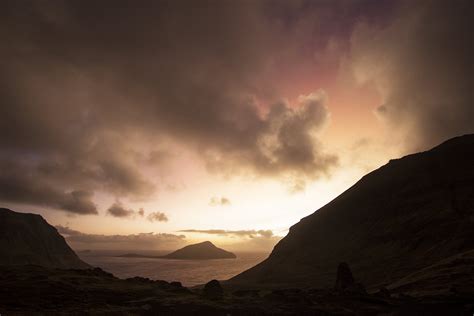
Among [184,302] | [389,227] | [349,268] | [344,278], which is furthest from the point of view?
[389,227]

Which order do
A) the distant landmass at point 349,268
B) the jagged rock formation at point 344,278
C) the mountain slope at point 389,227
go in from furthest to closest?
1. the mountain slope at point 389,227
2. the jagged rock formation at point 344,278
3. the distant landmass at point 349,268

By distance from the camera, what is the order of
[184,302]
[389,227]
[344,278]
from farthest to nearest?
[389,227] → [344,278] → [184,302]

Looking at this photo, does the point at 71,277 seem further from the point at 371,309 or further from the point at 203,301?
the point at 371,309

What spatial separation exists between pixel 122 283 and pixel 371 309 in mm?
32985

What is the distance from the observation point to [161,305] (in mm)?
31422

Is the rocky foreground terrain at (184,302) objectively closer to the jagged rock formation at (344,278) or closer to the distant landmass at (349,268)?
the distant landmass at (349,268)

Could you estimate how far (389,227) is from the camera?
323 feet

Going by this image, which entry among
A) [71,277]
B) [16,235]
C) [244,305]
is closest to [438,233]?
[244,305]

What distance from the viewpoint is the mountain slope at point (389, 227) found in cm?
7775

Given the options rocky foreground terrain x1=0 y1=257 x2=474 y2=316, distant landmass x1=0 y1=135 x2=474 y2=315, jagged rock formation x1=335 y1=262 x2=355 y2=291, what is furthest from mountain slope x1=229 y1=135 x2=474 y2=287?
rocky foreground terrain x1=0 y1=257 x2=474 y2=316

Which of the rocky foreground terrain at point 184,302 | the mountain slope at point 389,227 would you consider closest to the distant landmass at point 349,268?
the rocky foreground terrain at point 184,302

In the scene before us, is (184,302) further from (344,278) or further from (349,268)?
(349,268)

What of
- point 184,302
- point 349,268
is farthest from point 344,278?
point 184,302

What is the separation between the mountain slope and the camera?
77750 millimetres
